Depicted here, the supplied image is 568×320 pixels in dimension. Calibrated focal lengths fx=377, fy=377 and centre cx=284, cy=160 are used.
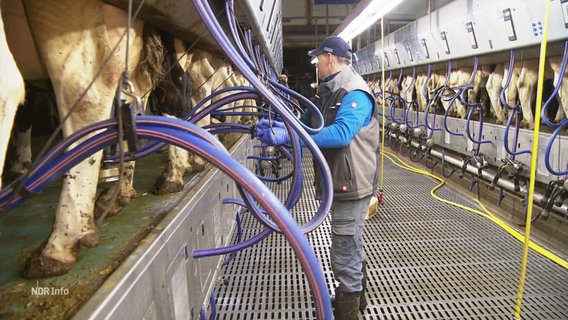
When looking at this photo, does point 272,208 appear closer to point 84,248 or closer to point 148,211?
point 84,248

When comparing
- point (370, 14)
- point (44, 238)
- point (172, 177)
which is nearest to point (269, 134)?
point (172, 177)

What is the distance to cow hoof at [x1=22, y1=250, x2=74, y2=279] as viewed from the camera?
1.05 meters

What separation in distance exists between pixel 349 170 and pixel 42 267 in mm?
1296

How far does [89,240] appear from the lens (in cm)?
120

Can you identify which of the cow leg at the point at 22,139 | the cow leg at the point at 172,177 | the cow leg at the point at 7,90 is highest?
the cow leg at the point at 7,90

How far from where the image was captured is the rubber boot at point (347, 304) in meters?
1.88

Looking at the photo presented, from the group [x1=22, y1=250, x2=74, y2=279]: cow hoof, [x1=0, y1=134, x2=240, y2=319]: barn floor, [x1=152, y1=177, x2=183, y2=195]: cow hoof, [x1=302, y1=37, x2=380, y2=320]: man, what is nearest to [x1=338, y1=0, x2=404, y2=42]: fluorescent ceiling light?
[x1=302, y1=37, x2=380, y2=320]: man

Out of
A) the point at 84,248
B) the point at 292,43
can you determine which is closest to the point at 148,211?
the point at 84,248

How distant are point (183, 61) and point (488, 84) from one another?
10.6 feet

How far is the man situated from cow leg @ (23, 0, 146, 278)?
40.2 inches

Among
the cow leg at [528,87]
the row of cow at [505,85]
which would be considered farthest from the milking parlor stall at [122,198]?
the cow leg at [528,87]

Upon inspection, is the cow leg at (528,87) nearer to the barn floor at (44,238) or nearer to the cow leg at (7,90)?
the barn floor at (44,238)

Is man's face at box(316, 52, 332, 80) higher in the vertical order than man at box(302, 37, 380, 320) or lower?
higher

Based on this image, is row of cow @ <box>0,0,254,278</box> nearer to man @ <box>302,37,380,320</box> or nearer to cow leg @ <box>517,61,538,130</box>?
man @ <box>302,37,380,320</box>
